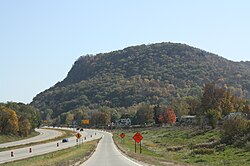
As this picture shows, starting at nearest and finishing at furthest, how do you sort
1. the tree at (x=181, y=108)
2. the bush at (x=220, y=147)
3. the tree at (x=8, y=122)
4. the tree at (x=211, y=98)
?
the bush at (x=220, y=147)
the tree at (x=8, y=122)
the tree at (x=211, y=98)
the tree at (x=181, y=108)

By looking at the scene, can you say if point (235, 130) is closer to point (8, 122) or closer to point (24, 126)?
point (8, 122)

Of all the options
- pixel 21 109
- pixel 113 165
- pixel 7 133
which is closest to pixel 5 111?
pixel 7 133

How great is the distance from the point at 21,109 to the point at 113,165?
11281cm

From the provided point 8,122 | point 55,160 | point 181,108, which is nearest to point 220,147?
point 55,160

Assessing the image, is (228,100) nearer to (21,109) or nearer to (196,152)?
(196,152)

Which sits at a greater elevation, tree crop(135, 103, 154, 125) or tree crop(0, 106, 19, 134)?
tree crop(135, 103, 154, 125)

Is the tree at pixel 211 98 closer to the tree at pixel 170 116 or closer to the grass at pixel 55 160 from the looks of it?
the tree at pixel 170 116

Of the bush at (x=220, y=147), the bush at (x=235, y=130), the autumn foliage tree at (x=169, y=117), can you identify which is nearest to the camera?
the bush at (x=220, y=147)

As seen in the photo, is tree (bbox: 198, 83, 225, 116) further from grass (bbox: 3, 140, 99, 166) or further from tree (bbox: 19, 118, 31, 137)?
grass (bbox: 3, 140, 99, 166)

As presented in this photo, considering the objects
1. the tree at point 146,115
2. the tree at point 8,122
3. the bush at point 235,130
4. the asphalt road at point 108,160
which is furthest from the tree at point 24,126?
the asphalt road at point 108,160

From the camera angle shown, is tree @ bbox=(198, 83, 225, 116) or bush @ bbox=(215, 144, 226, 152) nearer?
bush @ bbox=(215, 144, 226, 152)

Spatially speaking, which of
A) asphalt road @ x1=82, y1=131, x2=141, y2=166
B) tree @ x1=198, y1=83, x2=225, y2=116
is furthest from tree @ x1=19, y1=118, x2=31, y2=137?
asphalt road @ x1=82, y1=131, x2=141, y2=166

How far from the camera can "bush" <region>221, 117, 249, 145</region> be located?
61.3 m

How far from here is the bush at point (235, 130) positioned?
61.3m
